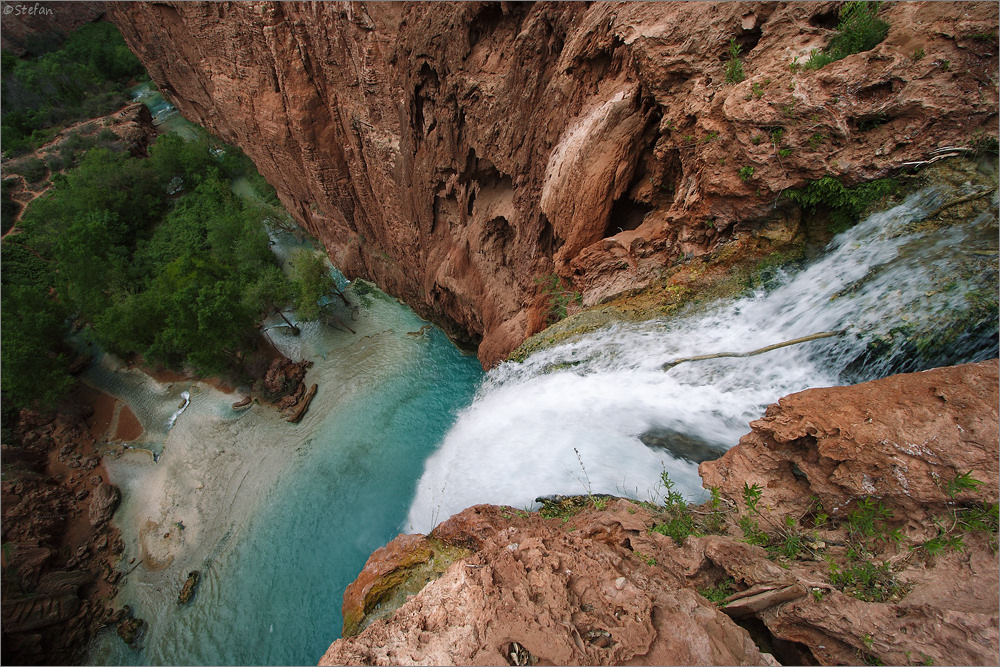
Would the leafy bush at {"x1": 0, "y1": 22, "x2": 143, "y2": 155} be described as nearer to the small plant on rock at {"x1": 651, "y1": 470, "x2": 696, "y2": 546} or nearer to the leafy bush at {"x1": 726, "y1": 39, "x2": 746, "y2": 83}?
the leafy bush at {"x1": 726, "y1": 39, "x2": 746, "y2": 83}

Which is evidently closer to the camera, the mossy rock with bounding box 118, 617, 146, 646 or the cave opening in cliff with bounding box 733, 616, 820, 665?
the cave opening in cliff with bounding box 733, 616, 820, 665

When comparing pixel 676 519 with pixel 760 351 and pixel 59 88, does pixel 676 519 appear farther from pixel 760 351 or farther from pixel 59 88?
pixel 59 88

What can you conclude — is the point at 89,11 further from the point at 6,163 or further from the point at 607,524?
the point at 607,524

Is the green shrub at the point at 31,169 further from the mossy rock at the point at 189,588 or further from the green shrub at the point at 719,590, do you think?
the green shrub at the point at 719,590

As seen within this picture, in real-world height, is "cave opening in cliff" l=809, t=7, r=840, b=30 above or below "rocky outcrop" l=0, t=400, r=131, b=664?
above

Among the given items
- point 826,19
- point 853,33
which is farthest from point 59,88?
point 853,33

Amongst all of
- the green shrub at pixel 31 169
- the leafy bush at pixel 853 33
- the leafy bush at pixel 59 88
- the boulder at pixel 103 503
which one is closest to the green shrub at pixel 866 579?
the leafy bush at pixel 853 33

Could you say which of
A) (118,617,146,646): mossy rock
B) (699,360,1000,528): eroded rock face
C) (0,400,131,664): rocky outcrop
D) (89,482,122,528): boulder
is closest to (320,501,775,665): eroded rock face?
(699,360,1000,528): eroded rock face
